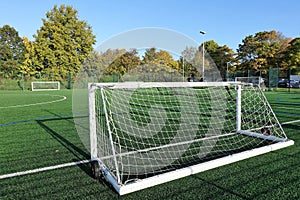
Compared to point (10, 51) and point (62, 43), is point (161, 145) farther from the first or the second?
point (10, 51)

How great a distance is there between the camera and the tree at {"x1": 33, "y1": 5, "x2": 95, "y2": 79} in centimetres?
3158

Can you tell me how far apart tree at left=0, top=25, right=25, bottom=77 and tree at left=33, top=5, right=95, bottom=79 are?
4229 mm

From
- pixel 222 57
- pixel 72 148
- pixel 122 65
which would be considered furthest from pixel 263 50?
pixel 72 148

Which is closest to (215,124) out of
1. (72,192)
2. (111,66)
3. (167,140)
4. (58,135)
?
(167,140)

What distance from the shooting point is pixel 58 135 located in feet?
15.9

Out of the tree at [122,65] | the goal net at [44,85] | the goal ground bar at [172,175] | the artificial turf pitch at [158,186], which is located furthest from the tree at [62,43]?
the goal ground bar at [172,175]

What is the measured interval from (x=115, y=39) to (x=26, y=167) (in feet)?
9.20

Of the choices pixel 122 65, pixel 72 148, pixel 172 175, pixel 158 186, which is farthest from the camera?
pixel 122 65

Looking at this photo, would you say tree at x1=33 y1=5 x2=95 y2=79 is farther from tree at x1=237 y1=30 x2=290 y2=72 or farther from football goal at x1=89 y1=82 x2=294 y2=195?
football goal at x1=89 y1=82 x2=294 y2=195

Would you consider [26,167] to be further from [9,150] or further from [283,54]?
[283,54]

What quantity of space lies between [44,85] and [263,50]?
32.8m

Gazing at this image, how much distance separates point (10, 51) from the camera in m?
35.7

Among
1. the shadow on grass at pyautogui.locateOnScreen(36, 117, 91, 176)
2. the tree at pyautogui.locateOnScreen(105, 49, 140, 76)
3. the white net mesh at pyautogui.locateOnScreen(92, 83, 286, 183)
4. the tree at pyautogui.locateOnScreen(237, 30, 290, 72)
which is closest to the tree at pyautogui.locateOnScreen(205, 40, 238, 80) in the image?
the tree at pyautogui.locateOnScreen(237, 30, 290, 72)

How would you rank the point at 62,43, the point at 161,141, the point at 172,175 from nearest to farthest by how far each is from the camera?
1. the point at 172,175
2. the point at 161,141
3. the point at 62,43
